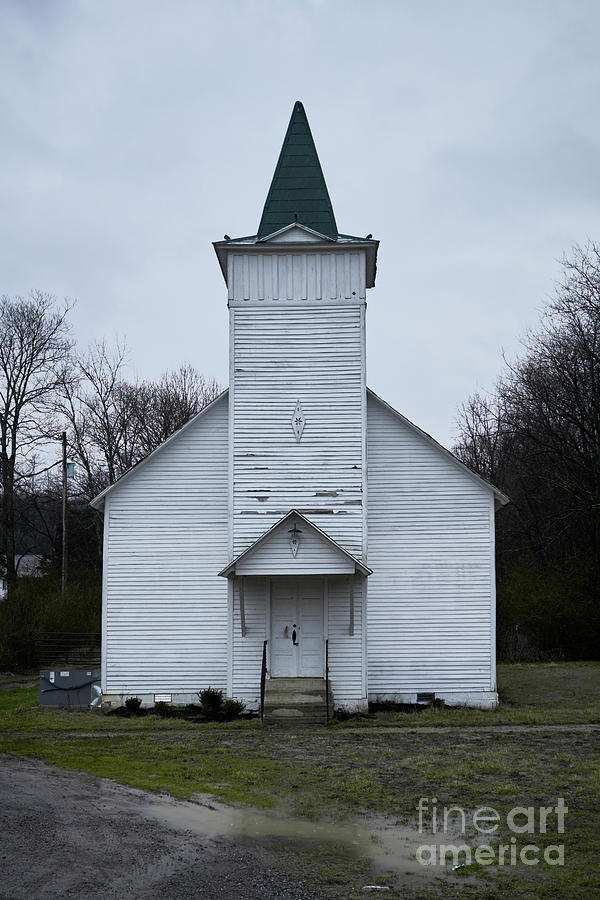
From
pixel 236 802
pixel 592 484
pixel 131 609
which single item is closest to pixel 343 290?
pixel 131 609

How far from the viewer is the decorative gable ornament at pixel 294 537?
60.8 ft

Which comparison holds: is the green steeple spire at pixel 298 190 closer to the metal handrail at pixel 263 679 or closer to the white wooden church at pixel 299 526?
the white wooden church at pixel 299 526

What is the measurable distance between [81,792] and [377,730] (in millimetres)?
6694

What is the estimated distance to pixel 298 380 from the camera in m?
19.5

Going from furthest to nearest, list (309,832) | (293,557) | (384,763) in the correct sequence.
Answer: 1. (293,557)
2. (384,763)
3. (309,832)

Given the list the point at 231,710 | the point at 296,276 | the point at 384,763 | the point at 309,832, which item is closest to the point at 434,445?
the point at 296,276

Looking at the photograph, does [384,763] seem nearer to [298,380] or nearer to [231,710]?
[231,710]

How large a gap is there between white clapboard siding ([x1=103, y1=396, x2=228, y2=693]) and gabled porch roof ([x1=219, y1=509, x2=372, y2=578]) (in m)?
1.78

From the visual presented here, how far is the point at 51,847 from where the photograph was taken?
868 centimetres

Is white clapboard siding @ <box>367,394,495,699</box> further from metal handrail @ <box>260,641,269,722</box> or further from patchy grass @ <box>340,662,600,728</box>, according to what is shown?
metal handrail @ <box>260,641,269,722</box>

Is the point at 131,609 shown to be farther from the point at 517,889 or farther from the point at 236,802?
the point at 517,889

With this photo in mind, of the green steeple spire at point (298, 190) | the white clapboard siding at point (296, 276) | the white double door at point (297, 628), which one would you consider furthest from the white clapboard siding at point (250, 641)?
the green steeple spire at point (298, 190)

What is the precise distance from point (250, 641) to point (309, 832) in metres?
10.0

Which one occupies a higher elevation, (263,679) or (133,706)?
(263,679)
